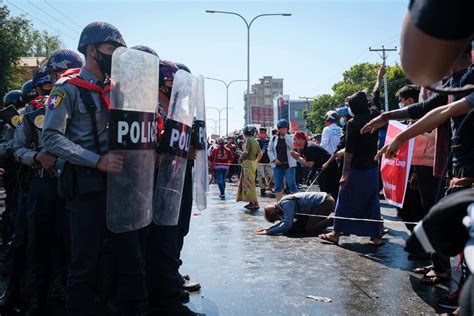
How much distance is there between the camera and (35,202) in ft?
11.1

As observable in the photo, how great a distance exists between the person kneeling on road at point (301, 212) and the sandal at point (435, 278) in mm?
2414

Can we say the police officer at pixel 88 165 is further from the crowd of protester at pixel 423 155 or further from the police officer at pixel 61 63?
the crowd of protester at pixel 423 155

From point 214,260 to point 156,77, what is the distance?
8.80ft

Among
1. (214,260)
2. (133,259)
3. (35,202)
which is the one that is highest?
(35,202)

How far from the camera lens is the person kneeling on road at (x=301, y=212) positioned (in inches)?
254

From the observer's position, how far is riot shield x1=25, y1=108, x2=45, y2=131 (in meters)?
3.44

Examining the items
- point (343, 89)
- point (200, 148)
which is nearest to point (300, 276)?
point (200, 148)

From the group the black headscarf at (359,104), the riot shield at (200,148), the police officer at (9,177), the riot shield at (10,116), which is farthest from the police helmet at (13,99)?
the black headscarf at (359,104)

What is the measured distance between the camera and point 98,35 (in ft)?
9.48

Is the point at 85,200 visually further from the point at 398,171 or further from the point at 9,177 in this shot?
the point at 398,171

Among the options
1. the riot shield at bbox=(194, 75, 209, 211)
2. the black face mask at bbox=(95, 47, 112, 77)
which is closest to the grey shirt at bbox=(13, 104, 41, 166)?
the black face mask at bbox=(95, 47, 112, 77)

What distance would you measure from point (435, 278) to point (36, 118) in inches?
139

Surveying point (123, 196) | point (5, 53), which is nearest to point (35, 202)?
point (123, 196)

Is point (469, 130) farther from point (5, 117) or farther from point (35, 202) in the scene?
point (5, 117)
